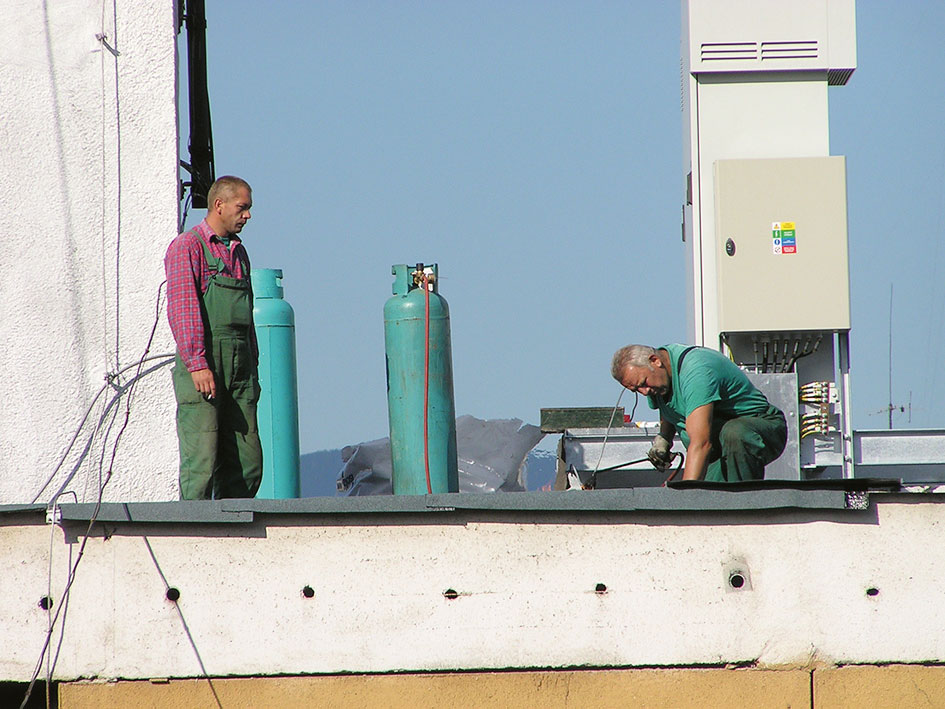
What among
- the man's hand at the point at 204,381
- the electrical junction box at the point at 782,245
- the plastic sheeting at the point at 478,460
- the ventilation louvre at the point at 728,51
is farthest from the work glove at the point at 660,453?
the ventilation louvre at the point at 728,51

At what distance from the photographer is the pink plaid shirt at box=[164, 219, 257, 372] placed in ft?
16.9

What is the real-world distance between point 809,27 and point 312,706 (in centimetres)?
570

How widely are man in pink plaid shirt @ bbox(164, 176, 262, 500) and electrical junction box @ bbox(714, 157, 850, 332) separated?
11.6ft

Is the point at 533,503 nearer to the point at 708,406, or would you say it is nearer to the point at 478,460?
the point at 708,406

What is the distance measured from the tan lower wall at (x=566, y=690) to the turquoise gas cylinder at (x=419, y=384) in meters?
2.55

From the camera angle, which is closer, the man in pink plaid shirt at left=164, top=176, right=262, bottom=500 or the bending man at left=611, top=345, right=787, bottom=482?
→ the man in pink plaid shirt at left=164, top=176, right=262, bottom=500

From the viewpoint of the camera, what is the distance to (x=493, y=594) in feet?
14.7

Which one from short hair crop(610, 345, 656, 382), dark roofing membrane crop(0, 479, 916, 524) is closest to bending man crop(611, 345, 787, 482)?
short hair crop(610, 345, 656, 382)

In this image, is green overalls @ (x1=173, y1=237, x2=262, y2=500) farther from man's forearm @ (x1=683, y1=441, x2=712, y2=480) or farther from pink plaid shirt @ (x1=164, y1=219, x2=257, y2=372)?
man's forearm @ (x1=683, y1=441, x2=712, y2=480)

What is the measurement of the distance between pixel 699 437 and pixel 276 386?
3.01 meters

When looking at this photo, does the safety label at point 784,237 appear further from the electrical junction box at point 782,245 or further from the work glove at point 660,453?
the work glove at point 660,453

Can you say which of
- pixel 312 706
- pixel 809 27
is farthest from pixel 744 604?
pixel 809 27

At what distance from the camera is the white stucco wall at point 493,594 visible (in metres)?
4.45

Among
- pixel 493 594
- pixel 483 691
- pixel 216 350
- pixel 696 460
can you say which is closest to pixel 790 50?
pixel 696 460
